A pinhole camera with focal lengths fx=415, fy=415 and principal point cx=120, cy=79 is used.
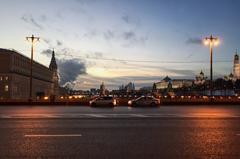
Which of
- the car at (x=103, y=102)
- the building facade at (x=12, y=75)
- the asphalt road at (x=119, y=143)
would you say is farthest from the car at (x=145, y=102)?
the building facade at (x=12, y=75)

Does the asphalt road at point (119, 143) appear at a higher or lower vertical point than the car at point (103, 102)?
lower

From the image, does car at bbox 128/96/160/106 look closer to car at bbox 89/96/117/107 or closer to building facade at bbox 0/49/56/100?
car at bbox 89/96/117/107

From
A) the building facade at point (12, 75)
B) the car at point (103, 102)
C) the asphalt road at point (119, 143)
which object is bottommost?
the asphalt road at point (119, 143)

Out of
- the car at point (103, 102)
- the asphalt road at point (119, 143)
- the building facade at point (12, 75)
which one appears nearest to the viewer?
the asphalt road at point (119, 143)

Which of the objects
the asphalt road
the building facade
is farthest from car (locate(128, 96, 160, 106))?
the building facade

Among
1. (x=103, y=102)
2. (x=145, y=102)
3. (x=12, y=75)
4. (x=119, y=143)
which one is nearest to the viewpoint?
(x=119, y=143)

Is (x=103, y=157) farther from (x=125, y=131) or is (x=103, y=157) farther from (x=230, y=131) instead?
(x=230, y=131)

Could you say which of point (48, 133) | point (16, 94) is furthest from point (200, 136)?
point (16, 94)

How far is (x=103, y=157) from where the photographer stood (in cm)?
1059

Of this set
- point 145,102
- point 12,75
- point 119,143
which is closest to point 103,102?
point 145,102

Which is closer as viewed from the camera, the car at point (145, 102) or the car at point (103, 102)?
the car at point (103, 102)

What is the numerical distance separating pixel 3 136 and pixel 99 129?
4.10 m

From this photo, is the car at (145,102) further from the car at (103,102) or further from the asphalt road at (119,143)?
the asphalt road at (119,143)

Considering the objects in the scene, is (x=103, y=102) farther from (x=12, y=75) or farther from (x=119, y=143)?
(x=12, y=75)
